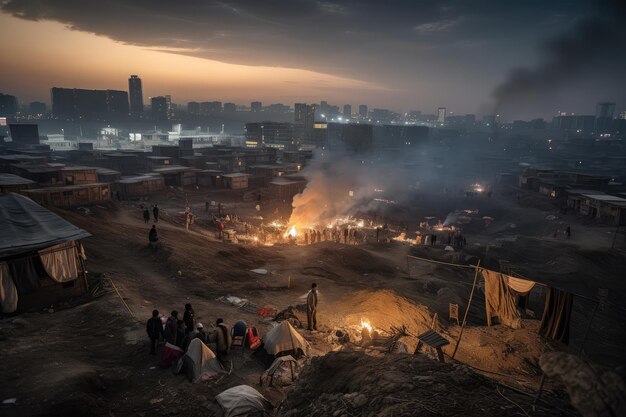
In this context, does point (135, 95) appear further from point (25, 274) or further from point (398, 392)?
point (398, 392)

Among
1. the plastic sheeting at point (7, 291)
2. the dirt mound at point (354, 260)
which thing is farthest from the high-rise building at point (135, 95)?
the plastic sheeting at point (7, 291)

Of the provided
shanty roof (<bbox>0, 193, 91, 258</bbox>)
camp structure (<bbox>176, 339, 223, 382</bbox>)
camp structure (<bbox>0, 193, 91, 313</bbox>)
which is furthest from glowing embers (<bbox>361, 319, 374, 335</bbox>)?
shanty roof (<bbox>0, 193, 91, 258</bbox>)

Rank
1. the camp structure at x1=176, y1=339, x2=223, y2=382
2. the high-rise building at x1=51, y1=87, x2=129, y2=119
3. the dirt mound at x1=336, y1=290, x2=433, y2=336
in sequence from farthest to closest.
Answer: the high-rise building at x1=51, y1=87, x2=129, y2=119 → the dirt mound at x1=336, y1=290, x2=433, y2=336 → the camp structure at x1=176, y1=339, x2=223, y2=382

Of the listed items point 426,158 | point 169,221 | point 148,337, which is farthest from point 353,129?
point 148,337

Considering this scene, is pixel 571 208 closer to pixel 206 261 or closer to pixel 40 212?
pixel 206 261

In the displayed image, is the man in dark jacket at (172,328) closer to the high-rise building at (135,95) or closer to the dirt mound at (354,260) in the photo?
the dirt mound at (354,260)

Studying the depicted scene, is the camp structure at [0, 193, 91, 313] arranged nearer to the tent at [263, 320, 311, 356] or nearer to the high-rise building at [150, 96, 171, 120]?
the tent at [263, 320, 311, 356]
